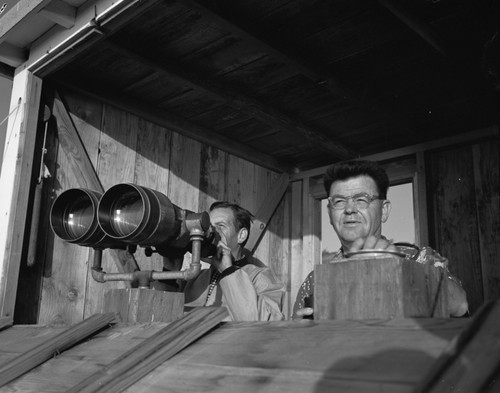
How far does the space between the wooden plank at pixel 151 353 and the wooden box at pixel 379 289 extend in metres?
0.29

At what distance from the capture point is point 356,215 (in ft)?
8.75

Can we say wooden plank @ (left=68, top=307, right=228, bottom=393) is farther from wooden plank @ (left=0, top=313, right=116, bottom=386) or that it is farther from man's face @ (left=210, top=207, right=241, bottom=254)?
man's face @ (left=210, top=207, right=241, bottom=254)

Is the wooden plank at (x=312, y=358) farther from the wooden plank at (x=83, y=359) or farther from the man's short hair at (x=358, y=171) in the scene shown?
the man's short hair at (x=358, y=171)

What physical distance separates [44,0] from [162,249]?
137cm

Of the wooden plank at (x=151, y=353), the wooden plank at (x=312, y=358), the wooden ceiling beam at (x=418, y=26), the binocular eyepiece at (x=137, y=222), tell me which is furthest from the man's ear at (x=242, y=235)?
the wooden plank at (x=312, y=358)

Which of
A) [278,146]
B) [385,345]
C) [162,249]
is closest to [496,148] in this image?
[278,146]

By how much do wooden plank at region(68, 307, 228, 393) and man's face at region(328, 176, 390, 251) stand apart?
1394 mm

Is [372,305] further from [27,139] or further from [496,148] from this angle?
[496,148]

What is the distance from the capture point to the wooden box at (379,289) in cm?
109

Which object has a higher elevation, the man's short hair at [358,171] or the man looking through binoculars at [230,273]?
the man's short hair at [358,171]

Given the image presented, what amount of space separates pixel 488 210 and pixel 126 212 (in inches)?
107

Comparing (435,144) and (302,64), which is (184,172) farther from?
(435,144)

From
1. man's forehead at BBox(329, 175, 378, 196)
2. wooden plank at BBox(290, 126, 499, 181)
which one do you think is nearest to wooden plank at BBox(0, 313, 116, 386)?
man's forehead at BBox(329, 175, 378, 196)

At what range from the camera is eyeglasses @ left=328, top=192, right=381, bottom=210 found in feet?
8.74
